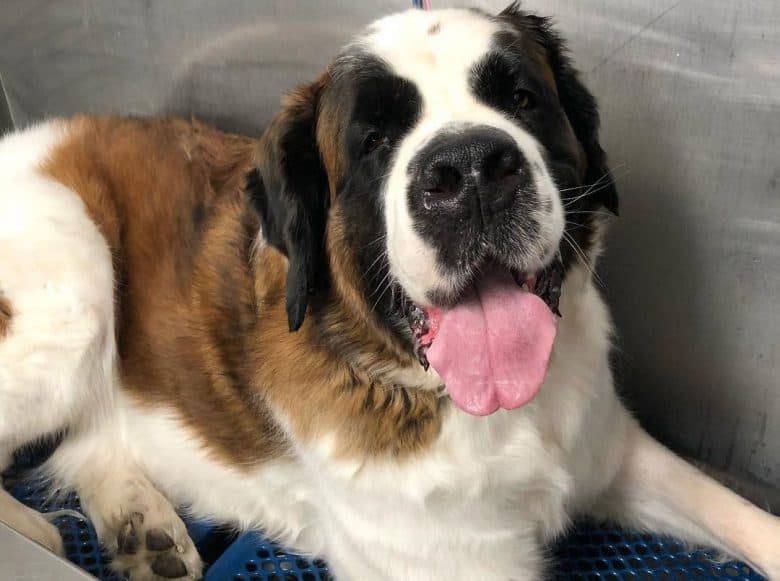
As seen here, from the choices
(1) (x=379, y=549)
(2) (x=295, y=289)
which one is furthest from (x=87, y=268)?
(1) (x=379, y=549)

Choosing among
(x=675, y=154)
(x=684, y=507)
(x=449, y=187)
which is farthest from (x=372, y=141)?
(x=684, y=507)

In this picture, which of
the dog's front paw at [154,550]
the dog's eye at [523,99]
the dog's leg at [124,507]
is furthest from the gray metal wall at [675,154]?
the dog's front paw at [154,550]

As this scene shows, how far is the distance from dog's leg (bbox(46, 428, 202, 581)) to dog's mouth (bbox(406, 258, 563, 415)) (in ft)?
3.09

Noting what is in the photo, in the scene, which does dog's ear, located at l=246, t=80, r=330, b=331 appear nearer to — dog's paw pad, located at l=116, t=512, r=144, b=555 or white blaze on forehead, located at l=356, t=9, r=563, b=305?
white blaze on forehead, located at l=356, t=9, r=563, b=305

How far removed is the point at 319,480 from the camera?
1.70 meters

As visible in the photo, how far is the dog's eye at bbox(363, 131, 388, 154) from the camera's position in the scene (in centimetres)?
145

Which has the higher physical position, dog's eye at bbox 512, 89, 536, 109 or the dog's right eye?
dog's eye at bbox 512, 89, 536, 109

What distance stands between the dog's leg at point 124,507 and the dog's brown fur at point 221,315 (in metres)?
0.19

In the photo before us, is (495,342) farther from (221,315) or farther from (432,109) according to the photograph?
(221,315)

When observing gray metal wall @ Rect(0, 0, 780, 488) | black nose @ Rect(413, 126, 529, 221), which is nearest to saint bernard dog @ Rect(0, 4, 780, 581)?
black nose @ Rect(413, 126, 529, 221)

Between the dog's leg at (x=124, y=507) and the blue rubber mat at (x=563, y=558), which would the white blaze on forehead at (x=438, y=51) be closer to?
the blue rubber mat at (x=563, y=558)

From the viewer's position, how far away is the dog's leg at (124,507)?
1.93 m

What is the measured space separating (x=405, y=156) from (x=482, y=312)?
286 mm

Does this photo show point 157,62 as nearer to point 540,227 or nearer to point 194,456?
point 194,456
